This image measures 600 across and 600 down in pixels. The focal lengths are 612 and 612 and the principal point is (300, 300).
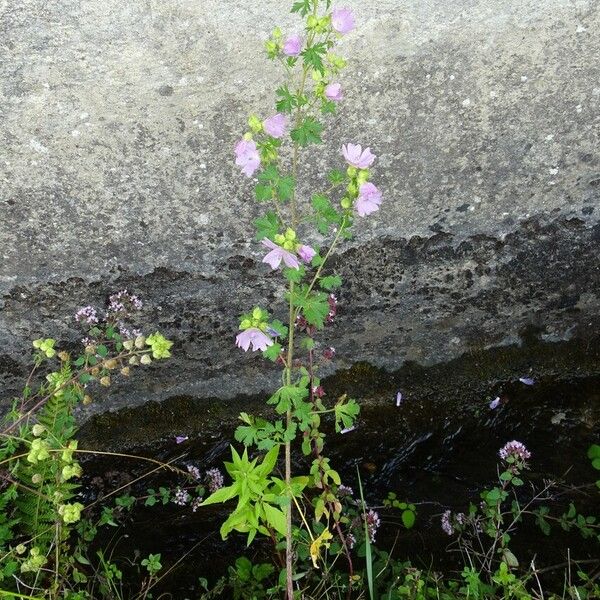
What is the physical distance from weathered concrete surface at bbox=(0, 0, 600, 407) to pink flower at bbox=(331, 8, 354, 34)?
53 centimetres

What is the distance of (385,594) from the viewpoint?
7.35 ft

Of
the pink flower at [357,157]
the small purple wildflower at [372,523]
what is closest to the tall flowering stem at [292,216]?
the pink flower at [357,157]

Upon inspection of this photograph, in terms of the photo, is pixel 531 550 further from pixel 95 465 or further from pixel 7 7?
pixel 7 7

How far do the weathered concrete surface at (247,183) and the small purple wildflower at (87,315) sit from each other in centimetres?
6

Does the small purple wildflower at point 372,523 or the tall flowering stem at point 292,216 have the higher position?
the tall flowering stem at point 292,216

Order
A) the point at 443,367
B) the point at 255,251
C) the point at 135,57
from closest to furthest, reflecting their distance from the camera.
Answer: the point at 135,57, the point at 255,251, the point at 443,367

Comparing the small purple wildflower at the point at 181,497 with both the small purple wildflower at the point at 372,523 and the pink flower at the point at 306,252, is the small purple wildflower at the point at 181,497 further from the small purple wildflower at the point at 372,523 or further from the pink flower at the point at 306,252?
the pink flower at the point at 306,252

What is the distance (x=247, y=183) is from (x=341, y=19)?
0.87 metres

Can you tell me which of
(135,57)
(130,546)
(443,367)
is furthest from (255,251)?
(130,546)

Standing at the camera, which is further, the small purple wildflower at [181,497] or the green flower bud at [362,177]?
the small purple wildflower at [181,497]

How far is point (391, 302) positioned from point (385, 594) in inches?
45.3

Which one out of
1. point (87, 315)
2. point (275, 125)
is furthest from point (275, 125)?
point (87, 315)

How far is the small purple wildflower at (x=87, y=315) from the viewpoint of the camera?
2.33 meters

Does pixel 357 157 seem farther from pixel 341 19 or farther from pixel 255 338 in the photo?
pixel 255 338
